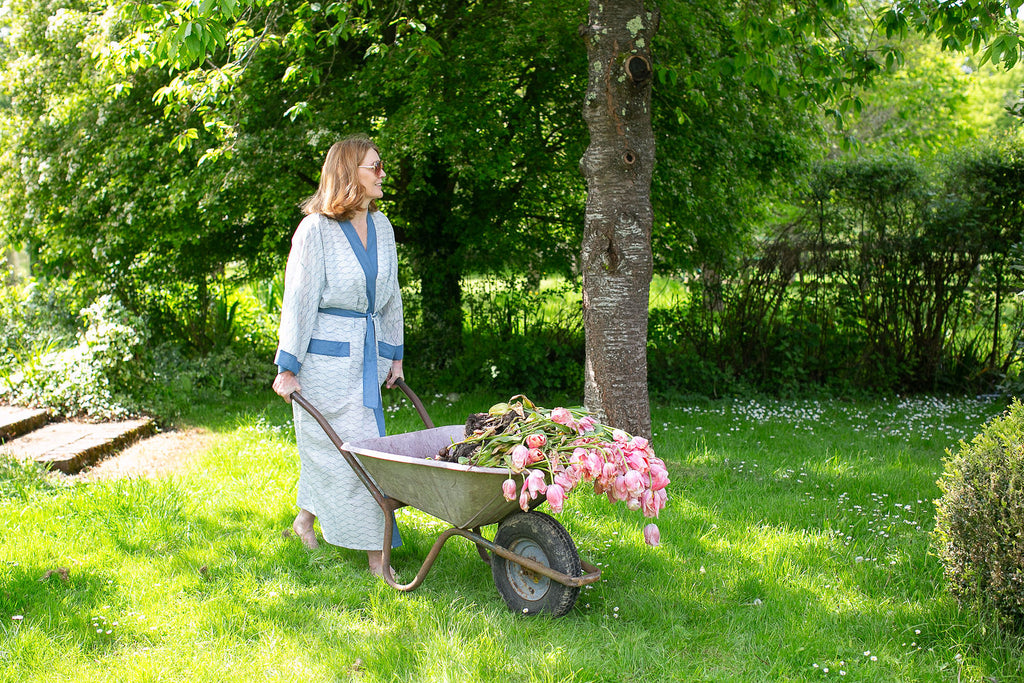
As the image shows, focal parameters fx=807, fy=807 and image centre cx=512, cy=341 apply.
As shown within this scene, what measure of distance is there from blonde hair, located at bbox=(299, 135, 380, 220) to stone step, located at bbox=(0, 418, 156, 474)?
278 centimetres

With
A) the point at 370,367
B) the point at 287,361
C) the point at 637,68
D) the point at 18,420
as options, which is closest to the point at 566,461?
the point at 370,367

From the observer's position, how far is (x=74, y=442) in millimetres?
5453

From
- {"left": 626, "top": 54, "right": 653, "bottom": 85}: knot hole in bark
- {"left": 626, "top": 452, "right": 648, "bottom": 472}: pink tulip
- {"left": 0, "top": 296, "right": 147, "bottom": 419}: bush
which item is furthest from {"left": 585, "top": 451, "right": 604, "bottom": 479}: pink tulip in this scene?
{"left": 0, "top": 296, "right": 147, "bottom": 419}: bush

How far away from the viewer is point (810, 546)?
3795 millimetres

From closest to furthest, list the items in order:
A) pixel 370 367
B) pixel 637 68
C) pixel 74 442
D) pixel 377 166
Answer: pixel 377 166 < pixel 370 367 < pixel 637 68 < pixel 74 442

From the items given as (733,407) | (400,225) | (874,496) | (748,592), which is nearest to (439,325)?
(400,225)

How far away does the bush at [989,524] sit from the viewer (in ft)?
8.76

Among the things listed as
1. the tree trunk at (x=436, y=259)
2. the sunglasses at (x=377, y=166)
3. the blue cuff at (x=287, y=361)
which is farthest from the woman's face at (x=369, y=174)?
the tree trunk at (x=436, y=259)

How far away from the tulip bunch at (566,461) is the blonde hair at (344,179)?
119cm

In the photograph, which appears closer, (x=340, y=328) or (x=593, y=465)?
(x=593, y=465)

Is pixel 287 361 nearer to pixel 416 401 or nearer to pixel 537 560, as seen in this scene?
pixel 416 401

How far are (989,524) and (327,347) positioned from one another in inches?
104

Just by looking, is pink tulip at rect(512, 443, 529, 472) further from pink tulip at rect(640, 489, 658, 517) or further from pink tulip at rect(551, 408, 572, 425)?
pink tulip at rect(640, 489, 658, 517)

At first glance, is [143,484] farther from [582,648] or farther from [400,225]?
[400,225]
